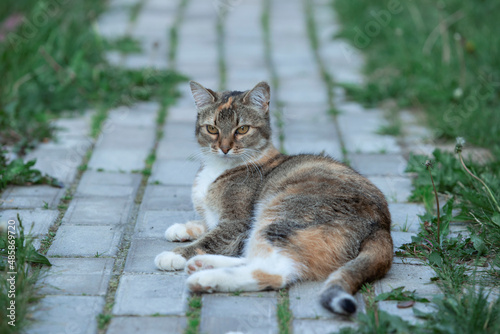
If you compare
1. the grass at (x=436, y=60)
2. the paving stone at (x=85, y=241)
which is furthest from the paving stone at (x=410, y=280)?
the grass at (x=436, y=60)

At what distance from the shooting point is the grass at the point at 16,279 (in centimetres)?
277

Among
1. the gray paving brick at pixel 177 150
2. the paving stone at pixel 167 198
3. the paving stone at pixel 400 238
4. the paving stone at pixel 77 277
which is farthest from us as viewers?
the gray paving brick at pixel 177 150

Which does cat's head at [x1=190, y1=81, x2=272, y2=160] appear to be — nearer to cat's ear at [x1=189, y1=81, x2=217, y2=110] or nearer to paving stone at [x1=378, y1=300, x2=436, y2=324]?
cat's ear at [x1=189, y1=81, x2=217, y2=110]

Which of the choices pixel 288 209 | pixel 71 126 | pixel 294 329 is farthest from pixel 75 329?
pixel 71 126

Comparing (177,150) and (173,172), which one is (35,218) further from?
(177,150)

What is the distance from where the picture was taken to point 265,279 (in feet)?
10.5

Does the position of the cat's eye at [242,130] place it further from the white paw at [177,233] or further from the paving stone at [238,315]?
the paving stone at [238,315]

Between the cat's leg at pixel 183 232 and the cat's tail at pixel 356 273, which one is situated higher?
the cat's leg at pixel 183 232

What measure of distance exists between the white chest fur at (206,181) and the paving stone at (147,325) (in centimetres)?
108

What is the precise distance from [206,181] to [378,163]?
1.78 meters

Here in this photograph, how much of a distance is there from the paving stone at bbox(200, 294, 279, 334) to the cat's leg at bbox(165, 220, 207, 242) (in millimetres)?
781

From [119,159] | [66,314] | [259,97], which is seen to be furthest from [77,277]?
[119,159]

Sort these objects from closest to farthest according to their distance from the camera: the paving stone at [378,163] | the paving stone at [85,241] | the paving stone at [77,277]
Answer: the paving stone at [77,277] → the paving stone at [85,241] → the paving stone at [378,163]

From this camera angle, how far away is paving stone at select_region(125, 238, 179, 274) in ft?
11.5
